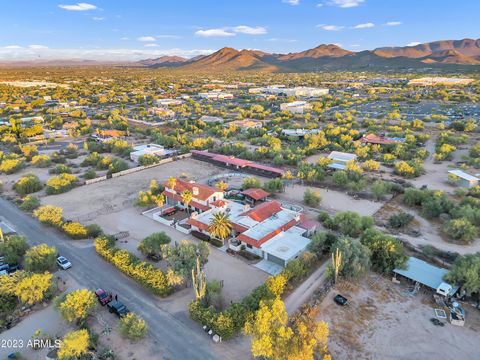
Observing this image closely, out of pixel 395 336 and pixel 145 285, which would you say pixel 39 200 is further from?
pixel 395 336

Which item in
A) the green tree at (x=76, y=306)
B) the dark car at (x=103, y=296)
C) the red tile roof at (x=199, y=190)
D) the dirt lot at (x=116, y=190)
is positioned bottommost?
the dirt lot at (x=116, y=190)

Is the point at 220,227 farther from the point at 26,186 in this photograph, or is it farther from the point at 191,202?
the point at 26,186

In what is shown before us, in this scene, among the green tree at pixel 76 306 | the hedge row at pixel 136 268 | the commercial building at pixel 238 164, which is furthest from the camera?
the commercial building at pixel 238 164

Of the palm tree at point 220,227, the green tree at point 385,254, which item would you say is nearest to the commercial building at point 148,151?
the palm tree at point 220,227

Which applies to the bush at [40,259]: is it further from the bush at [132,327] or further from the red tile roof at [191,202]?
the red tile roof at [191,202]

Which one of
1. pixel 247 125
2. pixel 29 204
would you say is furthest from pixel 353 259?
pixel 247 125

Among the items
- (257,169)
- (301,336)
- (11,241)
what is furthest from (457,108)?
(11,241)
